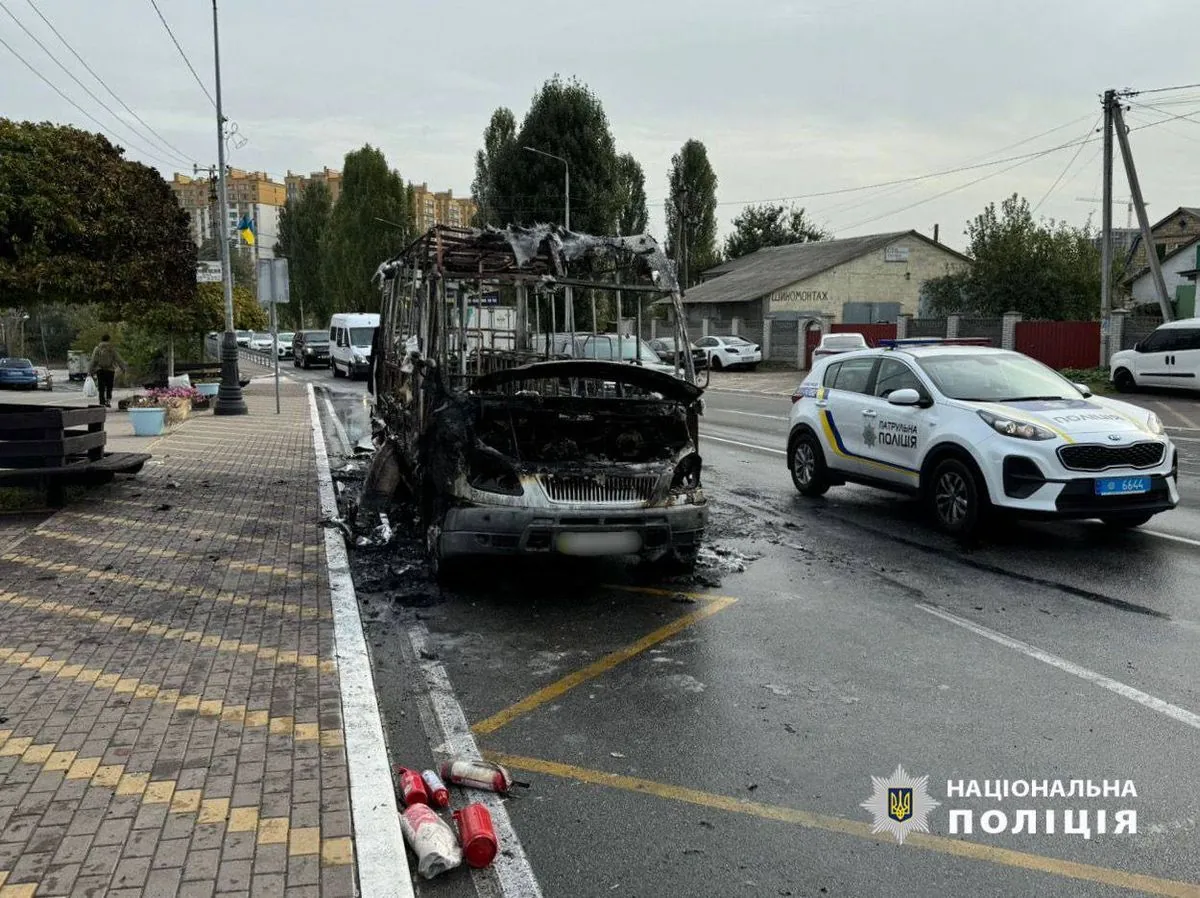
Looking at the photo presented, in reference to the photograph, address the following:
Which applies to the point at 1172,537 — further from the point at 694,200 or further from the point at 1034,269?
the point at 694,200

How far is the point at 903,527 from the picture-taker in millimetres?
8914

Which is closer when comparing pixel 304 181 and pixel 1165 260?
pixel 1165 260

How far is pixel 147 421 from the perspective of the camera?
15750 millimetres

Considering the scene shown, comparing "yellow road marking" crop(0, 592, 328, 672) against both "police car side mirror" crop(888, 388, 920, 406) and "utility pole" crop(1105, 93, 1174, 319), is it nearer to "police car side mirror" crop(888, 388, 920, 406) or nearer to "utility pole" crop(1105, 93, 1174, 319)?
"police car side mirror" crop(888, 388, 920, 406)

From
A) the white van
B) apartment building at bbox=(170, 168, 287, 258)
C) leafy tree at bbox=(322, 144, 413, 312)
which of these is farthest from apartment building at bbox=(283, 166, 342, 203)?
the white van

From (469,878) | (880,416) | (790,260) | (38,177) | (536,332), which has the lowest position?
(469,878)

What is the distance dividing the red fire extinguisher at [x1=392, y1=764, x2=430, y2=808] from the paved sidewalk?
23 cm

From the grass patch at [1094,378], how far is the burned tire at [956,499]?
18.3 meters

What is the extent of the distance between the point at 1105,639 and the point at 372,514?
21.0 ft

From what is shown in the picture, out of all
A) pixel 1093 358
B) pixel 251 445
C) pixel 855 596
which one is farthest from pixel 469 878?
pixel 1093 358

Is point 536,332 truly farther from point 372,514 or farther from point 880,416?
point 880,416

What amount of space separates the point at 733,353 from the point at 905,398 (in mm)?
30789

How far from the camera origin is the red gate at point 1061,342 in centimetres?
2917

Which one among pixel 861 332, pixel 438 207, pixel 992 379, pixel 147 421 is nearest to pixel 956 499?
pixel 992 379
